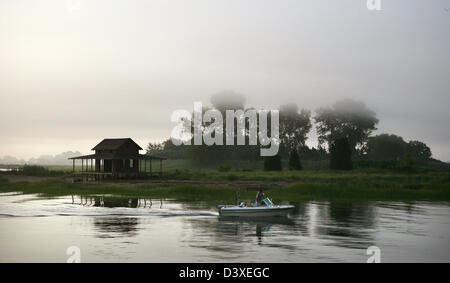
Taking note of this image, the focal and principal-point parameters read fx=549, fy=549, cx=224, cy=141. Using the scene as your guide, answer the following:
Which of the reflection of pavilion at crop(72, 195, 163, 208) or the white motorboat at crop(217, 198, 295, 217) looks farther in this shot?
the reflection of pavilion at crop(72, 195, 163, 208)

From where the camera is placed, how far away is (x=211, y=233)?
29125mm

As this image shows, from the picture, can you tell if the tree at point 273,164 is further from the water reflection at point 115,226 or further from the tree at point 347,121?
the water reflection at point 115,226

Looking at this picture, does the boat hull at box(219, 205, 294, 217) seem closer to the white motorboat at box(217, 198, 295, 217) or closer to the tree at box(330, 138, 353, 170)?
the white motorboat at box(217, 198, 295, 217)

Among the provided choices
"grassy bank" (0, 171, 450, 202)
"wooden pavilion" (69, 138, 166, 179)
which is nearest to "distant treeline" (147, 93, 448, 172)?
"wooden pavilion" (69, 138, 166, 179)

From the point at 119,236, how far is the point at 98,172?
170 feet

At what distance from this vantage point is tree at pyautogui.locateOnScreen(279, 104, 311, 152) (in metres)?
138

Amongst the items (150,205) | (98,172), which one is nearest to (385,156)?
(98,172)

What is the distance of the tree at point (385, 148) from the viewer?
130000mm

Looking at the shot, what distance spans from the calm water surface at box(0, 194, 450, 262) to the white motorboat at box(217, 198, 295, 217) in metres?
0.51

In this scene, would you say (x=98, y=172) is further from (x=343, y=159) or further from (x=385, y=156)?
(x=385, y=156)

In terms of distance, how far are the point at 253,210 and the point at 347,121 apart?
104811mm

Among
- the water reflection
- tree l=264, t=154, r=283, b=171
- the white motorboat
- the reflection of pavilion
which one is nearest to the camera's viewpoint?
the water reflection

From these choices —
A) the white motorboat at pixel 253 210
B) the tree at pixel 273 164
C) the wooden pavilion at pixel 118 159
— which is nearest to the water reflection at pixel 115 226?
the white motorboat at pixel 253 210
